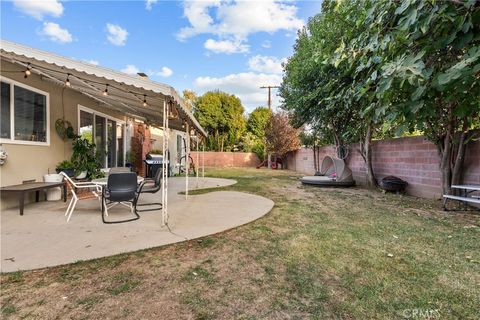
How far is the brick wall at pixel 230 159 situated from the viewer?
69.2 ft

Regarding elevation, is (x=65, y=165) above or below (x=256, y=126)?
below

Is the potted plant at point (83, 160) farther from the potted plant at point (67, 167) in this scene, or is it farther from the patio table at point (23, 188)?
the patio table at point (23, 188)

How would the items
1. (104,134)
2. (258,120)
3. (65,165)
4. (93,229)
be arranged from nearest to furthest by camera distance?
(93,229)
(65,165)
(104,134)
(258,120)

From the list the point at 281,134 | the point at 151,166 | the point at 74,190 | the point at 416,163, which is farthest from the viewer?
the point at 281,134

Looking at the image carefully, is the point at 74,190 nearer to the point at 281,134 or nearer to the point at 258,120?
the point at 281,134

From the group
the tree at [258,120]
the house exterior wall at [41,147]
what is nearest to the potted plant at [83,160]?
the house exterior wall at [41,147]

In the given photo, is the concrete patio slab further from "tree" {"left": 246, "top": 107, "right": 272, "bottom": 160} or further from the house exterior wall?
"tree" {"left": 246, "top": 107, "right": 272, "bottom": 160}

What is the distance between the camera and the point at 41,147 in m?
6.08

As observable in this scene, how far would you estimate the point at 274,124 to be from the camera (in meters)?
19.0

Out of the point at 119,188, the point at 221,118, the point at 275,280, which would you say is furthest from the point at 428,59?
the point at 221,118

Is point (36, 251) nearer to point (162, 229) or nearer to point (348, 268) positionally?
point (162, 229)

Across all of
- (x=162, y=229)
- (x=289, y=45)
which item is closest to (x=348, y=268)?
(x=162, y=229)

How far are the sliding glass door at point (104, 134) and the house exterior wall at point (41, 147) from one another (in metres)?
0.37

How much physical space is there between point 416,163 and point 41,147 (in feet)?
29.5
